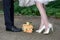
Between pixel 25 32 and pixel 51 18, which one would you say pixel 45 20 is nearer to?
pixel 25 32

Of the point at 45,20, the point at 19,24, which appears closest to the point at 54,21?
the point at 19,24

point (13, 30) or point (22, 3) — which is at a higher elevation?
point (22, 3)

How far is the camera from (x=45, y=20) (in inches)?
239

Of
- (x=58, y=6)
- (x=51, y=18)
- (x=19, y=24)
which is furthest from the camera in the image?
(x=58, y=6)

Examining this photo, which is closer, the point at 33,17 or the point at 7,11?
the point at 7,11

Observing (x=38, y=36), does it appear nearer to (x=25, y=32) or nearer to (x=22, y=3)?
(x=25, y=32)

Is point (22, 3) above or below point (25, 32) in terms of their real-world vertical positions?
above

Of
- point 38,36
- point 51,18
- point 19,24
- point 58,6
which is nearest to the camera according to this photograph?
point 38,36

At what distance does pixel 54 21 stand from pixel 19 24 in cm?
103

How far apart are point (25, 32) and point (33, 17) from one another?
1.63 m

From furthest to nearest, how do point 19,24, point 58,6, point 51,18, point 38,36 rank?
point 58,6 → point 51,18 → point 19,24 → point 38,36

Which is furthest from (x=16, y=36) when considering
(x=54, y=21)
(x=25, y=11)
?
(x=25, y=11)

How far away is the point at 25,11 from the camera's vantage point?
8312 mm

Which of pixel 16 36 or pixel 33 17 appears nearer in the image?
pixel 16 36
